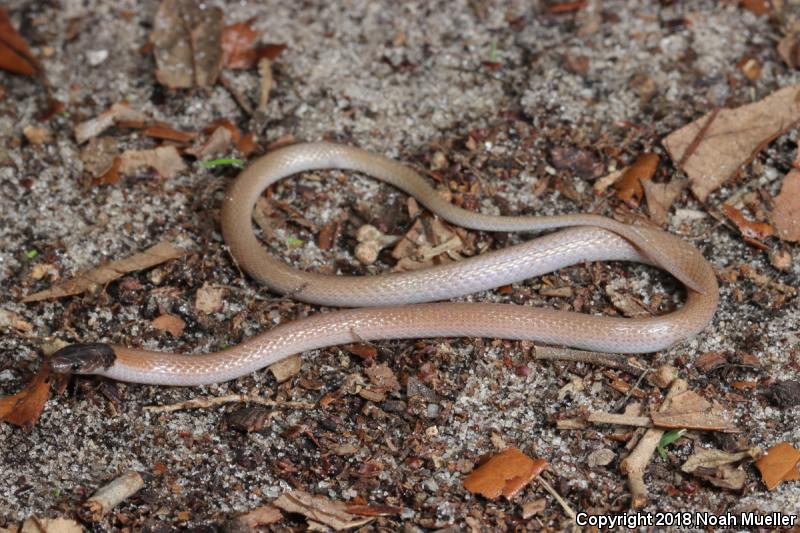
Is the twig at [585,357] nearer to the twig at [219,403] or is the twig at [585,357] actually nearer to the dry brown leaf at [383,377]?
the dry brown leaf at [383,377]

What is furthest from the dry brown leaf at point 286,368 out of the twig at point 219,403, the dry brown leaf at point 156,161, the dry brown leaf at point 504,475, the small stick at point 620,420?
the dry brown leaf at point 156,161

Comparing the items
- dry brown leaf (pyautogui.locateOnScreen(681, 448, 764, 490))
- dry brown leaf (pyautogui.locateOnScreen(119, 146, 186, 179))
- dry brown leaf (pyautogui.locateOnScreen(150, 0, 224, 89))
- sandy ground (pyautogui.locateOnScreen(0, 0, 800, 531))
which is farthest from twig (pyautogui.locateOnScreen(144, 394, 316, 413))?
dry brown leaf (pyautogui.locateOnScreen(150, 0, 224, 89))

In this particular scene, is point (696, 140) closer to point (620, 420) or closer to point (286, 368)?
point (620, 420)

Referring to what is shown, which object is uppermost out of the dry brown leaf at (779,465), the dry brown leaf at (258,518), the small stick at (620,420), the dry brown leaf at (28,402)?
the dry brown leaf at (779,465)

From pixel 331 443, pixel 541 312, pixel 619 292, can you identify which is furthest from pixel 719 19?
pixel 331 443

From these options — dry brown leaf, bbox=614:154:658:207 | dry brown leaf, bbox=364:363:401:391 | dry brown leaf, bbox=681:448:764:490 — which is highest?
dry brown leaf, bbox=614:154:658:207

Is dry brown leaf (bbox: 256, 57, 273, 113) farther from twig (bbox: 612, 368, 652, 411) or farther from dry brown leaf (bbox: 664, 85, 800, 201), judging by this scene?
twig (bbox: 612, 368, 652, 411)
